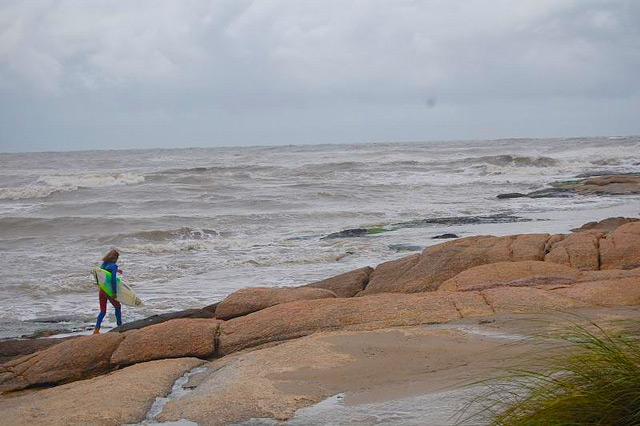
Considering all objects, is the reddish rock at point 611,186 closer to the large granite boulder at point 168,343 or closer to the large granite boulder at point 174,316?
the large granite boulder at point 174,316

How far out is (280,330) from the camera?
878cm

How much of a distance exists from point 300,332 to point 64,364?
114 inches

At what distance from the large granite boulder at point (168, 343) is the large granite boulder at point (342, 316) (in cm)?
19

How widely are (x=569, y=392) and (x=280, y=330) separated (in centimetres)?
534

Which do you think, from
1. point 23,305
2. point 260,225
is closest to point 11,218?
point 260,225

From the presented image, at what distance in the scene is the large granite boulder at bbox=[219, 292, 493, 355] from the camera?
864cm

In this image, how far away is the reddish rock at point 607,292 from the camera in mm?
8688

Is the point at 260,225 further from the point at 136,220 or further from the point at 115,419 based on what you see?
the point at 115,419

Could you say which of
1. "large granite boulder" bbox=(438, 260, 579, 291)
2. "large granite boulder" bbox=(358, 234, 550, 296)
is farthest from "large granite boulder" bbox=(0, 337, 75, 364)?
"large granite boulder" bbox=(438, 260, 579, 291)

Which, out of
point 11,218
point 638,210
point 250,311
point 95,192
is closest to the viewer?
point 250,311

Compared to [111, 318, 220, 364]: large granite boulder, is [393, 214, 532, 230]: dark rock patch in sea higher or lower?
lower

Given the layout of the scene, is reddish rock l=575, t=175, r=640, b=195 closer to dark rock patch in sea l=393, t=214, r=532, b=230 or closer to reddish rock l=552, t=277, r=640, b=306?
dark rock patch in sea l=393, t=214, r=532, b=230

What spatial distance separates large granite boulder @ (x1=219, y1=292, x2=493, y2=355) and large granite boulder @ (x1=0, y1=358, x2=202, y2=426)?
3.40ft

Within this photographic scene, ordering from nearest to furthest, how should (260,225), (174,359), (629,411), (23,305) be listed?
1. (629,411)
2. (174,359)
3. (23,305)
4. (260,225)
